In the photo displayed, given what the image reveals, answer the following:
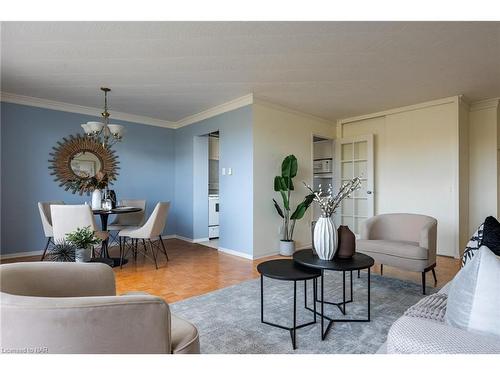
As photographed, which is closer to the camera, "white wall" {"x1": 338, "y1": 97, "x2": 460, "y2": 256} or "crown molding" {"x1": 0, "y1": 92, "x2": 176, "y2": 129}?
"crown molding" {"x1": 0, "y1": 92, "x2": 176, "y2": 129}

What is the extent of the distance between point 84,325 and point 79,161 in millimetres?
4468

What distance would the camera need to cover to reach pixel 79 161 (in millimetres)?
4594

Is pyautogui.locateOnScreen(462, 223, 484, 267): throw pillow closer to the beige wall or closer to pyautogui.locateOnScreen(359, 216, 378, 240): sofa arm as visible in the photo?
pyautogui.locateOnScreen(359, 216, 378, 240): sofa arm

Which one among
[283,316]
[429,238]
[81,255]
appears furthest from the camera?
[429,238]

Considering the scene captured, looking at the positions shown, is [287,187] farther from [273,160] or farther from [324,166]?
[324,166]

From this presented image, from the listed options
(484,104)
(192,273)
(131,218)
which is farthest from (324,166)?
(131,218)

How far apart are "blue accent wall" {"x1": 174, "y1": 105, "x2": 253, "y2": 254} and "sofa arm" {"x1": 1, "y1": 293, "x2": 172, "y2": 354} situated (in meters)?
3.21

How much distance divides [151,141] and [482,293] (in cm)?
532

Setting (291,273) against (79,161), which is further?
(79,161)

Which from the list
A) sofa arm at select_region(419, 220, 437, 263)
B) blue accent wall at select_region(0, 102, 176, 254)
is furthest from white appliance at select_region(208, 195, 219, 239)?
sofa arm at select_region(419, 220, 437, 263)

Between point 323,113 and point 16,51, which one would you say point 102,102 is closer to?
point 16,51

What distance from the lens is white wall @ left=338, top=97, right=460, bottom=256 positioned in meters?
4.12

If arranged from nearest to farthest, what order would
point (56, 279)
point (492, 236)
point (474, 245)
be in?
point (56, 279) < point (492, 236) < point (474, 245)

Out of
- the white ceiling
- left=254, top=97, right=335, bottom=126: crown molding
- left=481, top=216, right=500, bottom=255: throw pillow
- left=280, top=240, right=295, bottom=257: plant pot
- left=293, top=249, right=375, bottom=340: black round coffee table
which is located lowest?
left=280, top=240, right=295, bottom=257: plant pot
